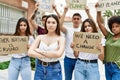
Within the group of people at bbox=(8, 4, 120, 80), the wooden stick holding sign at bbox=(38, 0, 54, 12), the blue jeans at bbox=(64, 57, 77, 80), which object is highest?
the wooden stick holding sign at bbox=(38, 0, 54, 12)

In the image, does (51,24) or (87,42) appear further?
(87,42)

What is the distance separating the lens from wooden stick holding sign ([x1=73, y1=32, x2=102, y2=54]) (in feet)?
14.2

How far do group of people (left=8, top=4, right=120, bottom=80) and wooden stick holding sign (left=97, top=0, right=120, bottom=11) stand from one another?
15 cm

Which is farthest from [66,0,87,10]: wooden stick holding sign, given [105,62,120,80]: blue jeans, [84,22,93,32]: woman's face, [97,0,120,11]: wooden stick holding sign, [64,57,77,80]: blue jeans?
[105,62,120,80]: blue jeans

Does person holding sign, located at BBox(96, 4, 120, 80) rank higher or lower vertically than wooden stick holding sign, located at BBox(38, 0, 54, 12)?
lower

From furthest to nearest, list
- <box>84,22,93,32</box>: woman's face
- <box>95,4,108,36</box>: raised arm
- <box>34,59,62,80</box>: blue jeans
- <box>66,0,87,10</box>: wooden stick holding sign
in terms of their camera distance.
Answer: <box>66,0,87,10</box>: wooden stick holding sign, <box>95,4,108,36</box>: raised arm, <box>84,22,93,32</box>: woman's face, <box>34,59,62,80</box>: blue jeans

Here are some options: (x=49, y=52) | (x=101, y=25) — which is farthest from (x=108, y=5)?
(x=49, y=52)

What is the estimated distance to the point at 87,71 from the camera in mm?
4281

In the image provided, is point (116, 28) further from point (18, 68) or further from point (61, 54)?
point (18, 68)

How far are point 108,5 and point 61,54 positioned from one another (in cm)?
160

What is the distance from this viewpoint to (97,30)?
4500 millimetres

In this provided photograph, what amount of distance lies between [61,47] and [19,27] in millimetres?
1248

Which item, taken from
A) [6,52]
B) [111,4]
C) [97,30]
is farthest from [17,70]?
[111,4]

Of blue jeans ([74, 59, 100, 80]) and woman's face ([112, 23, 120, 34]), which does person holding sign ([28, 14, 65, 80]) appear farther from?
woman's face ([112, 23, 120, 34])
